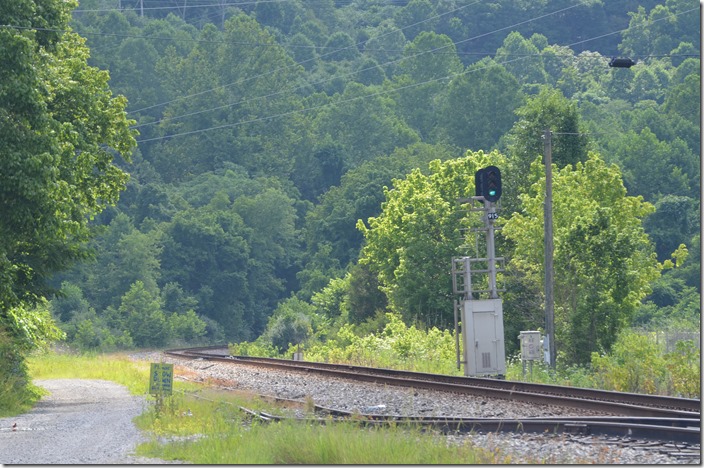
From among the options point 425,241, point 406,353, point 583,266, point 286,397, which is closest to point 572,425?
point 286,397

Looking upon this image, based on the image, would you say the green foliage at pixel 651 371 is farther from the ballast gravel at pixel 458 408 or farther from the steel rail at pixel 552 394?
the ballast gravel at pixel 458 408

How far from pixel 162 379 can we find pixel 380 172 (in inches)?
3722

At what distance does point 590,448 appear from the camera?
14477mm

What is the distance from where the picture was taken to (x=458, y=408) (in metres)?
20.2

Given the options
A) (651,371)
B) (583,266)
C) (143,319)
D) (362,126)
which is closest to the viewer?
(651,371)

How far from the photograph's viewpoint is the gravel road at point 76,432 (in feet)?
52.0

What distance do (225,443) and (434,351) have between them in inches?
896

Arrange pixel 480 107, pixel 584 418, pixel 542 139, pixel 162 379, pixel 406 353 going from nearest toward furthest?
pixel 584 418
pixel 162 379
pixel 406 353
pixel 542 139
pixel 480 107

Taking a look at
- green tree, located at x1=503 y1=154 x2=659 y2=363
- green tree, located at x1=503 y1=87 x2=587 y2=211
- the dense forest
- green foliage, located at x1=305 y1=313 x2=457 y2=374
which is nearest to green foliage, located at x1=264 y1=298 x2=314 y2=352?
the dense forest

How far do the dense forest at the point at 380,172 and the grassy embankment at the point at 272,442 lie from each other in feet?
34.8

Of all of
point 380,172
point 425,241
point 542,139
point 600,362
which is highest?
point 380,172

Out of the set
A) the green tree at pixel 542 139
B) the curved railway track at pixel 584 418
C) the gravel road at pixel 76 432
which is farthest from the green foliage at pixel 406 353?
the green tree at pixel 542 139

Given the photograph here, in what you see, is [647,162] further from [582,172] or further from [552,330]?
[552,330]

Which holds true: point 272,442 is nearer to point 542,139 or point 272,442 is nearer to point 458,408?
point 458,408
